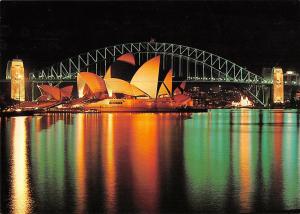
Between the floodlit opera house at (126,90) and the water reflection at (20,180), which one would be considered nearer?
the water reflection at (20,180)

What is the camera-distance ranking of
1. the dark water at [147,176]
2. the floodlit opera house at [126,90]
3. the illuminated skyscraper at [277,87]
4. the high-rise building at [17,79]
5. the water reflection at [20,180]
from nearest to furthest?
the water reflection at [20,180] < the dark water at [147,176] < the floodlit opera house at [126,90] < the high-rise building at [17,79] < the illuminated skyscraper at [277,87]

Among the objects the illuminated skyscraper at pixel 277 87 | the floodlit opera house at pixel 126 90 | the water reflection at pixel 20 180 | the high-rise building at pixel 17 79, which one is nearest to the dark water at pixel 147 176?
the water reflection at pixel 20 180

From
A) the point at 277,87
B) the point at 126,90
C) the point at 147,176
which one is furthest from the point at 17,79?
the point at 147,176

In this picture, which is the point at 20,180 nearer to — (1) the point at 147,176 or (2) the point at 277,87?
(1) the point at 147,176

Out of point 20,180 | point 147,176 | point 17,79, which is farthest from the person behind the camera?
point 17,79

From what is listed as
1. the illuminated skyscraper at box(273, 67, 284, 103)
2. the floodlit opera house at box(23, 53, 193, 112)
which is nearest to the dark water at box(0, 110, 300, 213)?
the floodlit opera house at box(23, 53, 193, 112)

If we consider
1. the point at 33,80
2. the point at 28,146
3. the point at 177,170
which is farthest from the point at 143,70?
the point at 177,170

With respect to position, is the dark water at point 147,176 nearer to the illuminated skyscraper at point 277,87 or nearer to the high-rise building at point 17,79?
the high-rise building at point 17,79

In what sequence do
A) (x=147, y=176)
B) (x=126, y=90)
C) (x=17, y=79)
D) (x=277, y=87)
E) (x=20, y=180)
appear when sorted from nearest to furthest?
(x=20, y=180) → (x=147, y=176) → (x=126, y=90) → (x=17, y=79) → (x=277, y=87)
